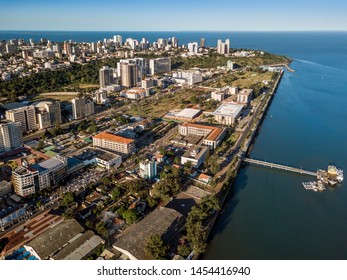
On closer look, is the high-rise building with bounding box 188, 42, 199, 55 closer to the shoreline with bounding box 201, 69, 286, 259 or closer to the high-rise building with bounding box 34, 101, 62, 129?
the shoreline with bounding box 201, 69, 286, 259

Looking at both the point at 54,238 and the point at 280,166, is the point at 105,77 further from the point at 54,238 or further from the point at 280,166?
the point at 54,238

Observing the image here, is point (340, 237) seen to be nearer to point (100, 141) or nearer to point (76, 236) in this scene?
point (76, 236)

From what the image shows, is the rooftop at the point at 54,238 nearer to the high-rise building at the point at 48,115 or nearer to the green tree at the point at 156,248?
the green tree at the point at 156,248

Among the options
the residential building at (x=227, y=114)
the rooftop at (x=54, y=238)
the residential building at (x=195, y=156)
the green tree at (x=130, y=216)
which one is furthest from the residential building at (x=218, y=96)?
the rooftop at (x=54, y=238)

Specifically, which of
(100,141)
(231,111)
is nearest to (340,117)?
(231,111)

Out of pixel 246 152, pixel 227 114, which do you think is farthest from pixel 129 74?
pixel 246 152
